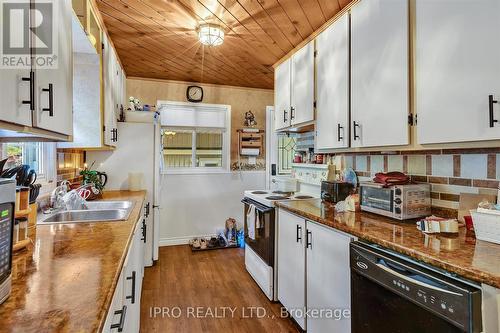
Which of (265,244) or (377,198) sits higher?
(377,198)

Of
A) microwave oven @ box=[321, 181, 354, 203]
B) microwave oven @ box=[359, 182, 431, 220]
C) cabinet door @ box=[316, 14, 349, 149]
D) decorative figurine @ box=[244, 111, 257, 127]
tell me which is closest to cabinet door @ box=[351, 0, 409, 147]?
cabinet door @ box=[316, 14, 349, 149]

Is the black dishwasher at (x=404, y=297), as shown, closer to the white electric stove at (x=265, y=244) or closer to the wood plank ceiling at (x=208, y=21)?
the white electric stove at (x=265, y=244)

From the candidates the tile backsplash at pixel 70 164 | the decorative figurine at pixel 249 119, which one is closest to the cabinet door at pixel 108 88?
the tile backsplash at pixel 70 164

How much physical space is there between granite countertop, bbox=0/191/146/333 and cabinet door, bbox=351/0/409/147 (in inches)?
62.1

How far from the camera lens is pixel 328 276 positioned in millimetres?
1698

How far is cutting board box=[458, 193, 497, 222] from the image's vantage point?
1453 mm

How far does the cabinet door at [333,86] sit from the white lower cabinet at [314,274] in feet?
2.37

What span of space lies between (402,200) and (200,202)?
3000mm

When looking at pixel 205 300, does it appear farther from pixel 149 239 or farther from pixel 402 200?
pixel 402 200

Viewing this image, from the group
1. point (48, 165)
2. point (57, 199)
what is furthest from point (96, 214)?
point (48, 165)

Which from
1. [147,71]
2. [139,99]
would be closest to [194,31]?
[147,71]

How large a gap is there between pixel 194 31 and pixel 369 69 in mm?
1502

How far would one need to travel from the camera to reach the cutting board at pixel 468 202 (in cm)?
145

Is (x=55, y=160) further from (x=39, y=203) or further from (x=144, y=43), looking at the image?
(x=144, y=43)
